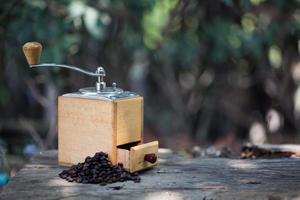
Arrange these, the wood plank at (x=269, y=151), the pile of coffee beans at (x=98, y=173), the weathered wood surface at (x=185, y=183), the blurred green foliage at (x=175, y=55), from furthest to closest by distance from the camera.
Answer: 1. the blurred green foliage at (x=175, y=55)
2. the wood plank at (x=269, y=151)
3. the pile of coffee beans at (x=98, y=173)
4. the weathered wood surface at (x=185, y=183)

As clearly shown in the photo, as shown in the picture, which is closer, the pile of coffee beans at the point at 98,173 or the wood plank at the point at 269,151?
the pile of coffee beans at the point at 98,173

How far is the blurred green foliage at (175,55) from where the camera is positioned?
2.79m

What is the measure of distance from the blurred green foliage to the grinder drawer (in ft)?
3.49

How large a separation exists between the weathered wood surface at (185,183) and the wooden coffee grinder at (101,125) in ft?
0.19

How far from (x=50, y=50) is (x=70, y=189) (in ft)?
4.10

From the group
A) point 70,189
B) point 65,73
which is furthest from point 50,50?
point 70,189

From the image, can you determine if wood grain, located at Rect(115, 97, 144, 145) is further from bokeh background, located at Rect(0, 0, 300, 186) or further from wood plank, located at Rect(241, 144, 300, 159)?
bokeh background, located at Rect(0, 0, 300, 186)

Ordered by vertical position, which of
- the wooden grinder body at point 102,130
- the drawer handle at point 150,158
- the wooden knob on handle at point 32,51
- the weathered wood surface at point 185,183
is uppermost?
the wooden knob on handle at point 32,51

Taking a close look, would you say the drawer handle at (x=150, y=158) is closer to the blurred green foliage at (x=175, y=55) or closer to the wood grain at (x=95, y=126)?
the wood grain at (x=95, y=126)

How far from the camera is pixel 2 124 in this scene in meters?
4.38

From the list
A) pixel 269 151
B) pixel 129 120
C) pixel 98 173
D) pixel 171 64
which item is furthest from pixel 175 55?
pixel 98 173

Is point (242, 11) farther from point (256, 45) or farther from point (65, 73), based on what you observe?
point (65, 73)

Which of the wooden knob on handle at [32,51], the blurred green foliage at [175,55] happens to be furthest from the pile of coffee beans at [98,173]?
the blurred green foliage at [175,55]

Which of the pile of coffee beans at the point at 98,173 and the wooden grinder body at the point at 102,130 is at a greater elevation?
the wooden grinder body at the point at 102,130
